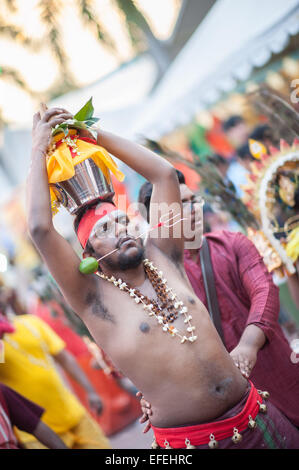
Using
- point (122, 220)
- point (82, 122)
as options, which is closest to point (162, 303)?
point (122, 220)

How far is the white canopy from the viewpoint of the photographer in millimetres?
4320

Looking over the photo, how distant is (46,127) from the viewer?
187cm

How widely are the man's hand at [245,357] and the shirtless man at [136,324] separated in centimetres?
11

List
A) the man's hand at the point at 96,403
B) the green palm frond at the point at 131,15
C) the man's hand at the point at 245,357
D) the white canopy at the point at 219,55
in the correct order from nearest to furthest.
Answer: the man's hand at the point at 245,357
the green palm frond at the point at 131,15
the man's hand at the point at 96,403
the white canopy at the point at 219,55

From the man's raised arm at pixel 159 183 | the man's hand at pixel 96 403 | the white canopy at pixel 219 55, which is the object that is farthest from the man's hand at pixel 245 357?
the white canopy at pixel 219 55

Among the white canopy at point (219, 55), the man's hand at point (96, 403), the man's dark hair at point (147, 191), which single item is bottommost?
the man's hand at point (96, 403)

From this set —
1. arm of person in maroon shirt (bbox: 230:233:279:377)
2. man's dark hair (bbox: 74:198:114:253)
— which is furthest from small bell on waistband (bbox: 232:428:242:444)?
man's dark hair (bbox: 74:198:114:253)

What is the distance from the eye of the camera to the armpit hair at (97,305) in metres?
1.89

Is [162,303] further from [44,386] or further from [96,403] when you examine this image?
[96,403]

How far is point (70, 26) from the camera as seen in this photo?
2.67 metres

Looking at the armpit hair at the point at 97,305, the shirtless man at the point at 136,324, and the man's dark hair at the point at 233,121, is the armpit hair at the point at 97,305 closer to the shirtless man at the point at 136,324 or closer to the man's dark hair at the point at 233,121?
the shirtless man at the point at 136,324

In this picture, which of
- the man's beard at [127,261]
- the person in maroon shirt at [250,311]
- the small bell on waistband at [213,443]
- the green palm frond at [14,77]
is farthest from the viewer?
the green palm frond at [14,77]
